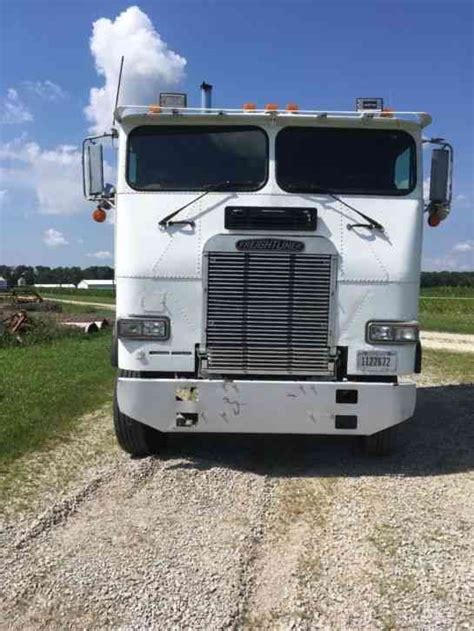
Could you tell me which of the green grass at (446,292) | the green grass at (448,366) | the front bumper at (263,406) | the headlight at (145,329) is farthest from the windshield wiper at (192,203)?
the green grass at (446,292)

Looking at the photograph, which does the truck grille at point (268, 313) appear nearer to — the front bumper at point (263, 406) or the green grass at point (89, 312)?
the front bumper at point (263, 406)

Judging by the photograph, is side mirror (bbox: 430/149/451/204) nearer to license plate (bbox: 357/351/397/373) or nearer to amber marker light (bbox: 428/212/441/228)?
amber marker light (bbox: 428/212/441/228)

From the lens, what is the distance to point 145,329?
227 inches

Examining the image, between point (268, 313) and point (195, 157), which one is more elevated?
point (195, 157)

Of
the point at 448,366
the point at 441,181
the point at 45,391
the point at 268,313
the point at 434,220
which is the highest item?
the point at 441,181

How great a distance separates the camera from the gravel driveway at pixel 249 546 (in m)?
3.47

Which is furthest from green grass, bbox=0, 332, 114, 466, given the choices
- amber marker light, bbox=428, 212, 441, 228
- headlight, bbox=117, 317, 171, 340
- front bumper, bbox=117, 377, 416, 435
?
amber marker light, bbox=428, 212, 441, 228

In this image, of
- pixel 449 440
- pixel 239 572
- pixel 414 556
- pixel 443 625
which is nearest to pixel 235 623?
pixel 239 572

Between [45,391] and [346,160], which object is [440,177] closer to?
[346,160]

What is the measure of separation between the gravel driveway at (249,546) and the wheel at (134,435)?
17 cm

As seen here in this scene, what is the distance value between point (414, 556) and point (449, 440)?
3340 mm

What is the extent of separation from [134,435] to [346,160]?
10.1ft

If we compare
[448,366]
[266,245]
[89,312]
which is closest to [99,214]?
[266,245]

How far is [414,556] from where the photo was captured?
164 inches
